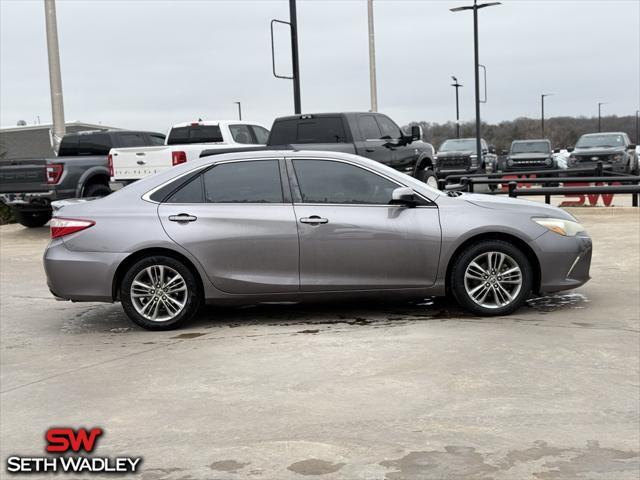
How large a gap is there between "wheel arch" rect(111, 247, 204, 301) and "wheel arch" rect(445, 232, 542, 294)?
7.47ft

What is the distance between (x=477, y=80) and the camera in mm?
35031

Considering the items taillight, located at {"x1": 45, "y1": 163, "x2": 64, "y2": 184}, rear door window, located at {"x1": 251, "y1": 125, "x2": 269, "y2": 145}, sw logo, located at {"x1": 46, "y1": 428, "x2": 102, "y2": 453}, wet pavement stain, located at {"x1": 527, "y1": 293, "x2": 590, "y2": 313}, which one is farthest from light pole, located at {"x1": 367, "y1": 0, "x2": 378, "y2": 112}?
sw logo, located at {"x1": 46, "y1": 428, "x2": 102, "y2": 453}

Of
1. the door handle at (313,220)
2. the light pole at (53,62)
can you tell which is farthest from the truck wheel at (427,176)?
the door handle at (313,220)

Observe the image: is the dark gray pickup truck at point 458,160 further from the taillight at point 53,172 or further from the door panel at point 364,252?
the door panel at point 364,252

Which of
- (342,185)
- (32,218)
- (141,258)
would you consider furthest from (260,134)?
(141,258)

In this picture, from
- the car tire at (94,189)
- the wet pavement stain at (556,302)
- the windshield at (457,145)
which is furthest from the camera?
the windshield at (457,145)

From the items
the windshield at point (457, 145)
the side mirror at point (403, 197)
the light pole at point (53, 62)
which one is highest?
the light pole at point (53, 62)

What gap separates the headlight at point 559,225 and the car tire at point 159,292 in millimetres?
3244

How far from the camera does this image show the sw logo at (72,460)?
4168mm

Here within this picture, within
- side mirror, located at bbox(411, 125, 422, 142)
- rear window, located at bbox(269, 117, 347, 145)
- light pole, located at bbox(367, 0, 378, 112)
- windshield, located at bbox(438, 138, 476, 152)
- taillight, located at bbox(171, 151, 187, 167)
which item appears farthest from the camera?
windshield, located at bbox(438, 138, 476, 152)

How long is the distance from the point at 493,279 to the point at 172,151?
8.95 metres

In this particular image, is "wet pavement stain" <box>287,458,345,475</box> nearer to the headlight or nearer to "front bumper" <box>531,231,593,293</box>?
"front bumper" <box>531,231,593,293</box>

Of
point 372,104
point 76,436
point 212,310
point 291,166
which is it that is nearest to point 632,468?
point 76,436

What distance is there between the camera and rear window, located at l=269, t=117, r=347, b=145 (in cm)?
1533
